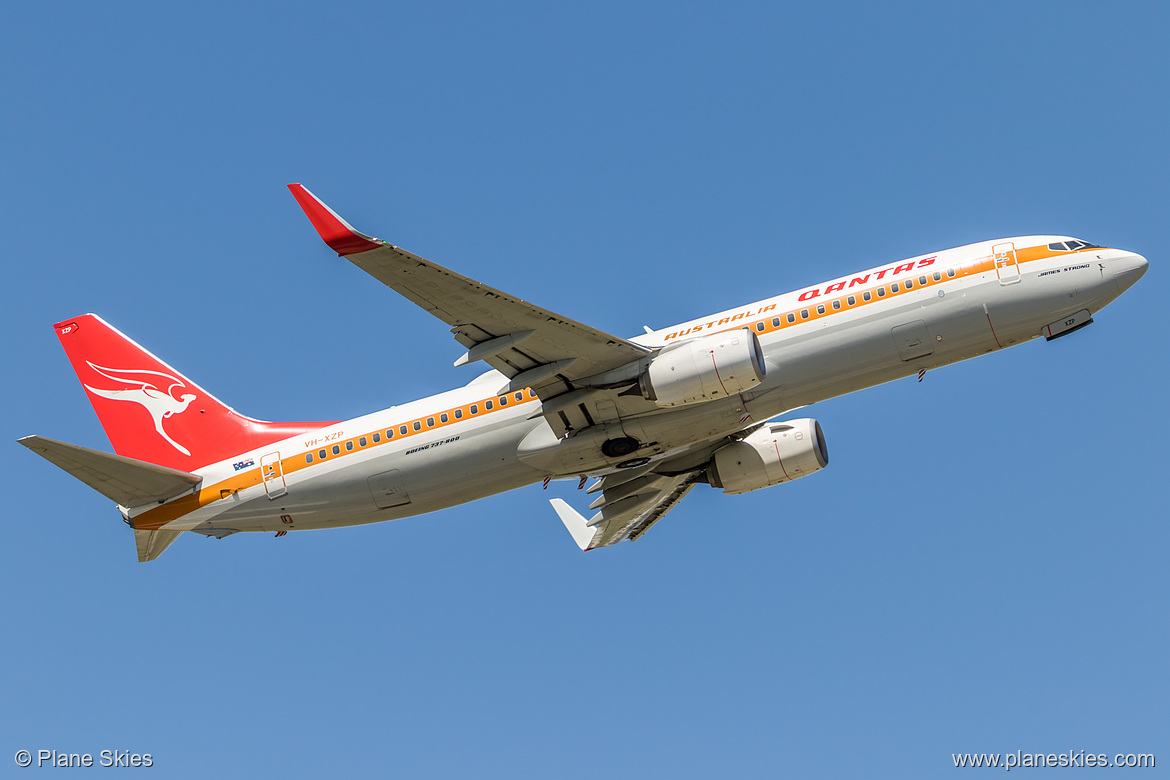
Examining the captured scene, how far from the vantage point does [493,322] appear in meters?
30.7

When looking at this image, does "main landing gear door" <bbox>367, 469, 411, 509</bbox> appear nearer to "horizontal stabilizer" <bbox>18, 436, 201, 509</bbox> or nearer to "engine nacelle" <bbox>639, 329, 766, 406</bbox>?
"horizontal stabilizer" <bbox>18, 436, 201, 509</bbox>

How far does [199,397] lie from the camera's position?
39188 millimetres

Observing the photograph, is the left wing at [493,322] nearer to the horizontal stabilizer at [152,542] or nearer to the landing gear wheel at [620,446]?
the landing gear wheel at [620,446]

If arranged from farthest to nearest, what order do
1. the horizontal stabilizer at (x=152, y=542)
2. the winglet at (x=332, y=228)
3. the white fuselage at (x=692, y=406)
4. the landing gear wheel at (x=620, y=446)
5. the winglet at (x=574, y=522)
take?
the winglet at (x=574, y=522) → the horizontal stabilizer at (x=152, y=542) → the landing gear wheel at (x=620, y=446) → the white fuselage at (x=692, y=406) → the winglet at (x=332, y=228)

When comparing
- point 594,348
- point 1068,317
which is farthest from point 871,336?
point 594,348

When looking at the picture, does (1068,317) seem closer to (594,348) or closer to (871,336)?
(871,336)

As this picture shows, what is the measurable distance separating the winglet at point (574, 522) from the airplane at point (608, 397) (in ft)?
19.2

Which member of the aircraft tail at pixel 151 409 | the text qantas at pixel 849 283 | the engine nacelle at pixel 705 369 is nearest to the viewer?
the engine nacelle at pixel 705 369

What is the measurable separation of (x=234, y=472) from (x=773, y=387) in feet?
56.8

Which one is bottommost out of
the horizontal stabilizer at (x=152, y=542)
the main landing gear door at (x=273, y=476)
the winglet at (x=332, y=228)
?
the horizontal stabilizer at (x=152, y=542)

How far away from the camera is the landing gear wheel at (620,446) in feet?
111

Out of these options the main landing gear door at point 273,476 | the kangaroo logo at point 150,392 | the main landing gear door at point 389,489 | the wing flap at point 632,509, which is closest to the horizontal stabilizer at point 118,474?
the main landing gear door at point 273,476

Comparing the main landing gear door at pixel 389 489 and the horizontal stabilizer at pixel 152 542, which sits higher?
the horizontal stabilizer at pixel 152 542

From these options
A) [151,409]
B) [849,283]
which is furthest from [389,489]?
[849,283]
